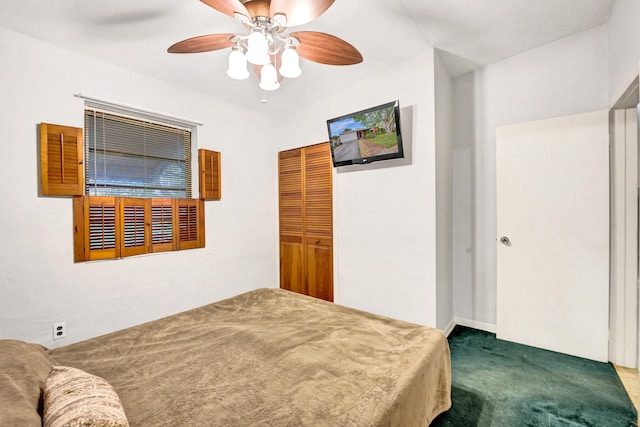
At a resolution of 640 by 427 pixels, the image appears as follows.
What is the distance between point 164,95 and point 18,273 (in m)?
1.90

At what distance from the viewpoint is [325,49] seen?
66.8 inches

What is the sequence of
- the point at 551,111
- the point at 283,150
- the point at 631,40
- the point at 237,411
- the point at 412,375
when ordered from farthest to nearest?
the point at 283,150 → the point at 551,111 → the point at 631,40 → the point at 412,375 → the point at 237,411

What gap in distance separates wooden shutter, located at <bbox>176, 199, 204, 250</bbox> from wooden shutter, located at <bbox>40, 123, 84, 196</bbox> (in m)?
0.84

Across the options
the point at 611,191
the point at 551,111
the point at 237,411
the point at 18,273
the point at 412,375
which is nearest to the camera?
the point at 237,411

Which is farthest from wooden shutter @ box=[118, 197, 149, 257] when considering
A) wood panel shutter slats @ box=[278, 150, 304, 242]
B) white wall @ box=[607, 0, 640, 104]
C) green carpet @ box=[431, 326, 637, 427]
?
white wall @ box=[607, 0, 640, 104]

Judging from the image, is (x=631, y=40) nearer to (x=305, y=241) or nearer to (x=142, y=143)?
(x=305, y=241)

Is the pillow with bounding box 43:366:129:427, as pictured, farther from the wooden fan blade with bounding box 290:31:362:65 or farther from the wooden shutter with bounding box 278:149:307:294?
the wooden shutter with bounding box 278:149:307:294

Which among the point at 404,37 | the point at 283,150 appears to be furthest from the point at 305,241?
the point at 404,37

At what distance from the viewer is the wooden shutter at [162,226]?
273 cm

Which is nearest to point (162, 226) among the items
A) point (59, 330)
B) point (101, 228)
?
point (101, 228)

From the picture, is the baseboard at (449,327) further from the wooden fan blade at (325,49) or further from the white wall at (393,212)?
the wooden fan blade at (325,49)

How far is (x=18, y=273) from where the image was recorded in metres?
2.02

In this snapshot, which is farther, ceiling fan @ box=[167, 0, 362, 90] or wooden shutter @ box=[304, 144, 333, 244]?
wooden shutter @ box=[304, 144, 333, 244]

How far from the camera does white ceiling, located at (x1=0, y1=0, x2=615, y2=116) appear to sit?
6.09ft
